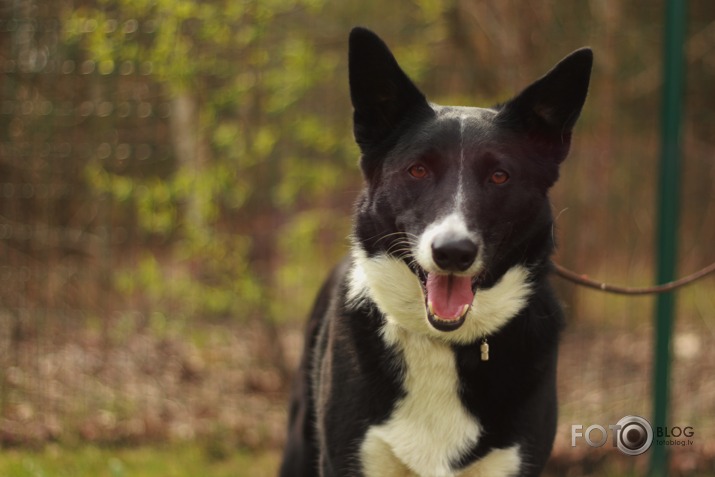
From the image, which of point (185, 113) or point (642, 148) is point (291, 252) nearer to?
point (185, 113)

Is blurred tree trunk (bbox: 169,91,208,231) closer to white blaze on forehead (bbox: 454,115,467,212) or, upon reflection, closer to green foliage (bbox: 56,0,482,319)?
green foliage (bbox: 56,0,482,319)

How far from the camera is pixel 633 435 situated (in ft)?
12.7

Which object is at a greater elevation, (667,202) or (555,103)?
(555,103)

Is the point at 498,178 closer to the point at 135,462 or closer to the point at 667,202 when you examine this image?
the point at 667,202

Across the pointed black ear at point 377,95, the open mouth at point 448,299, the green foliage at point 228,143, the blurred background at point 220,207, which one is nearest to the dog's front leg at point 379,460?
the open mouth at point 448,299

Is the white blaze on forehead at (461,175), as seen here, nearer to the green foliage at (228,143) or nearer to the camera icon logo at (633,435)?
the camera icon logo at (633,435)

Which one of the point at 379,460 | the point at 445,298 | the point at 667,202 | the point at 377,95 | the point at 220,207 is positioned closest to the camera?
the point at 445,298

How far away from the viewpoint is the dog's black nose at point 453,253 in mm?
2158

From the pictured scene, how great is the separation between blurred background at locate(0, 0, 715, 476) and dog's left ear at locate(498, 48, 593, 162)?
2.25m

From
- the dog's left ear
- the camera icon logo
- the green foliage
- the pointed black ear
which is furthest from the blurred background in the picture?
the dog's left ear

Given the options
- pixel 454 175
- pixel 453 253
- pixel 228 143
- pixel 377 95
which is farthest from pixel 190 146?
pixel 453 253

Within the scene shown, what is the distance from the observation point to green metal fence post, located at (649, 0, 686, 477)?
405cm

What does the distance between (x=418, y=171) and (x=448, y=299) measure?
0.37 meters

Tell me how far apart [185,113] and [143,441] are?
71.4 inches
